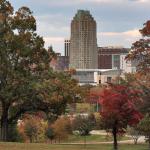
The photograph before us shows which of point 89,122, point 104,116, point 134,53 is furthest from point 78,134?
point 104,116

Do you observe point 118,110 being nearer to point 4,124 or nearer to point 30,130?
point 4,124

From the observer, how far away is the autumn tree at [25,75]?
124 feet

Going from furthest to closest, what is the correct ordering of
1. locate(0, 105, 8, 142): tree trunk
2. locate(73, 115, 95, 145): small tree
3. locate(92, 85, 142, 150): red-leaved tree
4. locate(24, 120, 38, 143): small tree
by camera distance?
1. locate(73, 115, 95, 145): small tree
2. locate(24, 120, 38, 143): small tree
3. locate(0, 105, 8, 142): tree trunk
4. locate(92, 85, 142, 150): red-leaved tree

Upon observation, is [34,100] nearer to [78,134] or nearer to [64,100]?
[64,100]

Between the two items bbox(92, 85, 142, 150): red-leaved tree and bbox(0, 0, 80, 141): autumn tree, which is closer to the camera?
bbox(92, 85, 142, 150): red-leaved tree

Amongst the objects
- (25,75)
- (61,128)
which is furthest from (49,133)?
(25,75)

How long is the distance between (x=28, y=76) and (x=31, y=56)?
1.35 metres

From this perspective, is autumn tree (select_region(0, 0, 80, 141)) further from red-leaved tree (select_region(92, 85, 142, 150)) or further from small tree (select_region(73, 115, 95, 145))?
small tree (select_region(73, 115, 95, 145))

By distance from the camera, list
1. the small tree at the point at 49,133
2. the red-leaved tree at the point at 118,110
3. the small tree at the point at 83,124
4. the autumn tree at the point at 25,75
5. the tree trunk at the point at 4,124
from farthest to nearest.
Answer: the small tree at the point at 83,124 → the small tree at the point at 49,133 → the tree trunk at the point at 4,124 → the autumn tree at the point at 25,75 → the red-leaved tree at the point at 118,110

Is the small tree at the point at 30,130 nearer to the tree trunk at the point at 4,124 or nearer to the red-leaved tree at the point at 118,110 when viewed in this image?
the tree trunk at the point at 4,124

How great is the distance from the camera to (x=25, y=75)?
1515 inches

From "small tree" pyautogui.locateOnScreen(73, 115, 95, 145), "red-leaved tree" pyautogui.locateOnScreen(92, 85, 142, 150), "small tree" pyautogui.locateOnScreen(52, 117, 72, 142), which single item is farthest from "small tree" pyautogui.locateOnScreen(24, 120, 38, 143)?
"red-leaved tree" pyautogui.locateOnScreen(92, 85, 142, 150)

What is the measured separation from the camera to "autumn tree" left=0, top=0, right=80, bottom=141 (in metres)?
37.8

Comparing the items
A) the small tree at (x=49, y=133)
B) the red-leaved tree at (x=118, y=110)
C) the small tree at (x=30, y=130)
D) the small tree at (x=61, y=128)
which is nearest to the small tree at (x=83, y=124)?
the small tree at (x=61, y=128)
